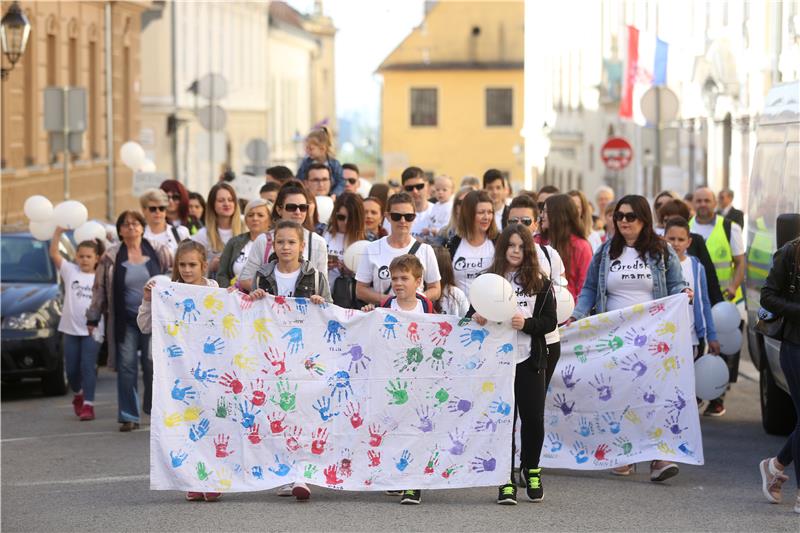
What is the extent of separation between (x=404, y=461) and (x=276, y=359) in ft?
3.15

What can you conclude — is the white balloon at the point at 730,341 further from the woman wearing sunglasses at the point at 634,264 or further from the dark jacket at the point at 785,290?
the dark jacket at the point at 785,290

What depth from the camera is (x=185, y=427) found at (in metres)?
10.3

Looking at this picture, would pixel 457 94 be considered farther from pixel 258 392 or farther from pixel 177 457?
pixel 177 457

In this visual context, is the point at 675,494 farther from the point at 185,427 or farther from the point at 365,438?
the point at 185,427

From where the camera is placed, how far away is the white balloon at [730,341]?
13.4 meters

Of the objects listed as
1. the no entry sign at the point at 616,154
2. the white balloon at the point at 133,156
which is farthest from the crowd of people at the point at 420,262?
the no entry sign at the point at 616,154

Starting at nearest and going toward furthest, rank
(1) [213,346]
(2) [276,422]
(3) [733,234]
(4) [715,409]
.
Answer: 1. (2) [276,422]
2. (1) [213,346]
3. (4) [715,409]
4. (3) [733,234]

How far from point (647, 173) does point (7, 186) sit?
54.2 feet

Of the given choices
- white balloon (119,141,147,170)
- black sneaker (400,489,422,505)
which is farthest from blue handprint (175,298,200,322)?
white balloon (119,141,147,170)

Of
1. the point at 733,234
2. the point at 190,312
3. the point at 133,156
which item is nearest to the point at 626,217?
the point at 190,312

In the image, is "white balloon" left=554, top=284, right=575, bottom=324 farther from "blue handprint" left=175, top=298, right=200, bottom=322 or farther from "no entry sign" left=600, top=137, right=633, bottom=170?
"no entry sign" left=600, top=137, right=633, bottom=170

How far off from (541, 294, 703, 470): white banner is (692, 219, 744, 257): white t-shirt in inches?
171

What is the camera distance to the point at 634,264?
1150cm

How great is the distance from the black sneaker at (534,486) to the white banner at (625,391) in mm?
950
